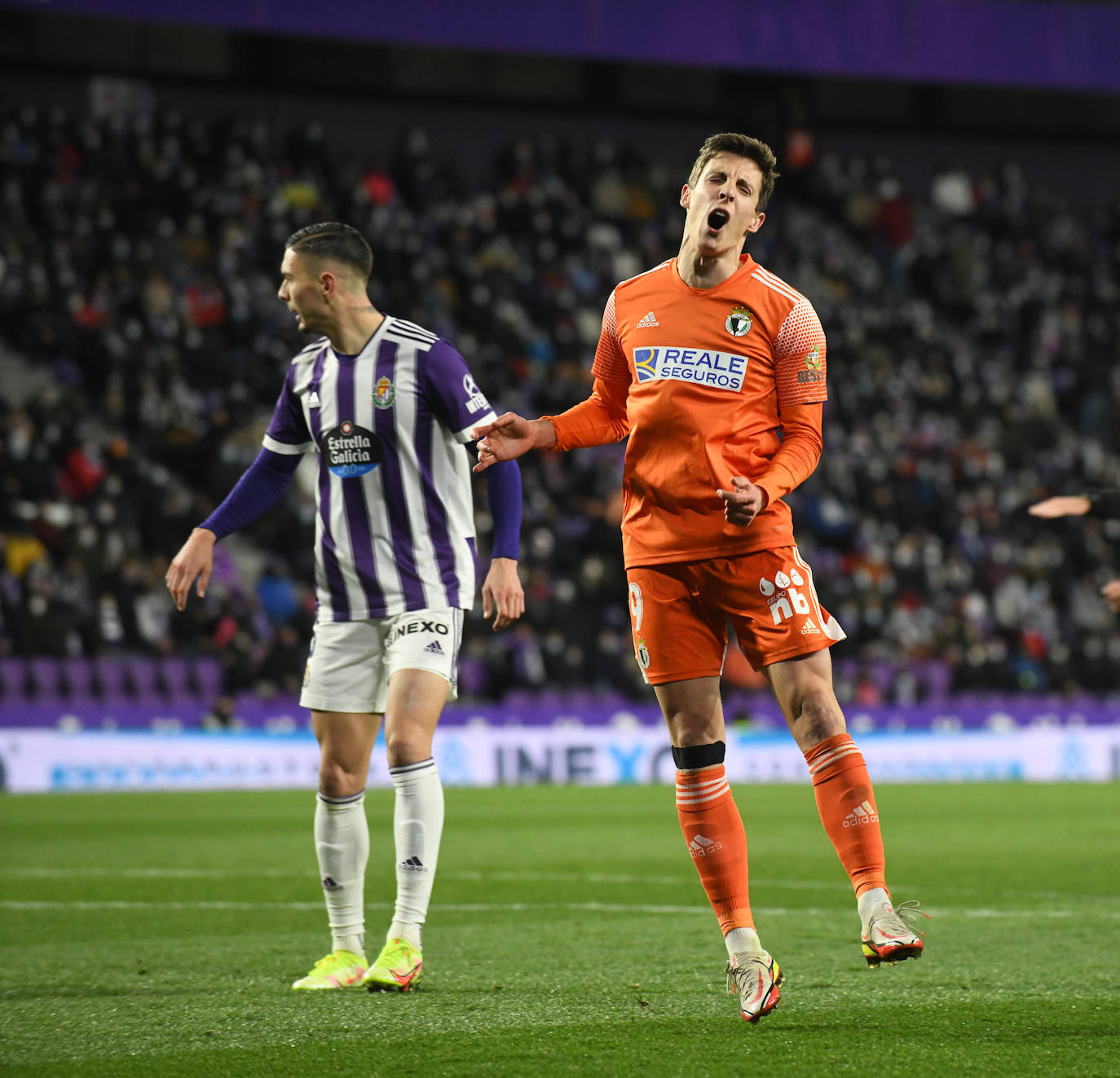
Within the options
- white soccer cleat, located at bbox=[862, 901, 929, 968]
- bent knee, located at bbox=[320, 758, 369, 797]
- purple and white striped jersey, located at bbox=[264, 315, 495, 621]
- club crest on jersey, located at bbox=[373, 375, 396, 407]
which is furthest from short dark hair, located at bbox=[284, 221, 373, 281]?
white soccer cleat, located at bbox=[862, 901, 929, 968]

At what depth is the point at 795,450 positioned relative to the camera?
4.68m

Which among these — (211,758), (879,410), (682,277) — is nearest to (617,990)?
(682,277)

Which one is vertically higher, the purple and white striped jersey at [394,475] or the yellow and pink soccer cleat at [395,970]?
the purple and white striped jersey at [394,475]

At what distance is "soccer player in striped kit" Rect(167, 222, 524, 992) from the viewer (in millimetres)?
5621

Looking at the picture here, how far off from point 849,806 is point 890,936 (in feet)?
1.30

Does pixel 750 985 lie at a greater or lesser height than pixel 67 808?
greater

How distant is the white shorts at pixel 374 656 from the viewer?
18.5ft

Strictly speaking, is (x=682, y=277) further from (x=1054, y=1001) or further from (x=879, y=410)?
(x=879, y=410)

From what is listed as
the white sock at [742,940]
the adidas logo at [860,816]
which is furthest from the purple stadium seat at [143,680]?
the adidas logo at [860,816]

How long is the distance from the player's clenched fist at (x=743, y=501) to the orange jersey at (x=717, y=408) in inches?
10.0

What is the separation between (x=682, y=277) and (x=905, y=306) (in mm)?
23586

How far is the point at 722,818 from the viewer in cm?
472

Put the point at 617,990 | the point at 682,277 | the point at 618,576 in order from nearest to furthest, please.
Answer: the point at 682,277
the point at 617,990
the point at 618,576

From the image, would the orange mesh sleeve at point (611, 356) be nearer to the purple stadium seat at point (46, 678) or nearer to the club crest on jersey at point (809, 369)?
the club crest on jersey at point (809, 369)
